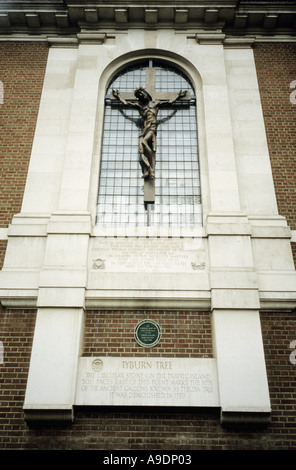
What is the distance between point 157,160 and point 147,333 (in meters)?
4.01

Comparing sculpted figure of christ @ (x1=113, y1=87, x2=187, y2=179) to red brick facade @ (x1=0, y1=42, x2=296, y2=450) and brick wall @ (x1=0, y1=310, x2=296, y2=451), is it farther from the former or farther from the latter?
brick wall @ (x1=0, y1=310, x2=296, y2=451)

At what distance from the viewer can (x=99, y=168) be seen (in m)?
8.65

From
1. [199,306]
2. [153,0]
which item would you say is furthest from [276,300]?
[153,0]

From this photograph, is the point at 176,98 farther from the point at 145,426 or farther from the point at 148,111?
the point at 145,426

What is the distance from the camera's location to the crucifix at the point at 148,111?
832 centimetres

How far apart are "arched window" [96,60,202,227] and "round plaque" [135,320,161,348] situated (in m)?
2.15

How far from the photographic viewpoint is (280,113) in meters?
9.23

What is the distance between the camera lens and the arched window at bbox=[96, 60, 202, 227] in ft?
27.0

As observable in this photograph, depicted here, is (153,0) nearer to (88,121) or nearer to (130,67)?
(130,67)

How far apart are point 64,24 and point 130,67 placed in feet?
7.31

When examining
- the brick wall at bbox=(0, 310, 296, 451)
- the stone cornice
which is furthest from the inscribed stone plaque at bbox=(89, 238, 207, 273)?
the stone cornice

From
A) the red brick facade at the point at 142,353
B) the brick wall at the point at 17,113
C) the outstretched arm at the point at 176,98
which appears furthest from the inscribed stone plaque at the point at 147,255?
the outstretched arm at the point at 176,98

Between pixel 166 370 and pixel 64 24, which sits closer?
pixel 166 370
